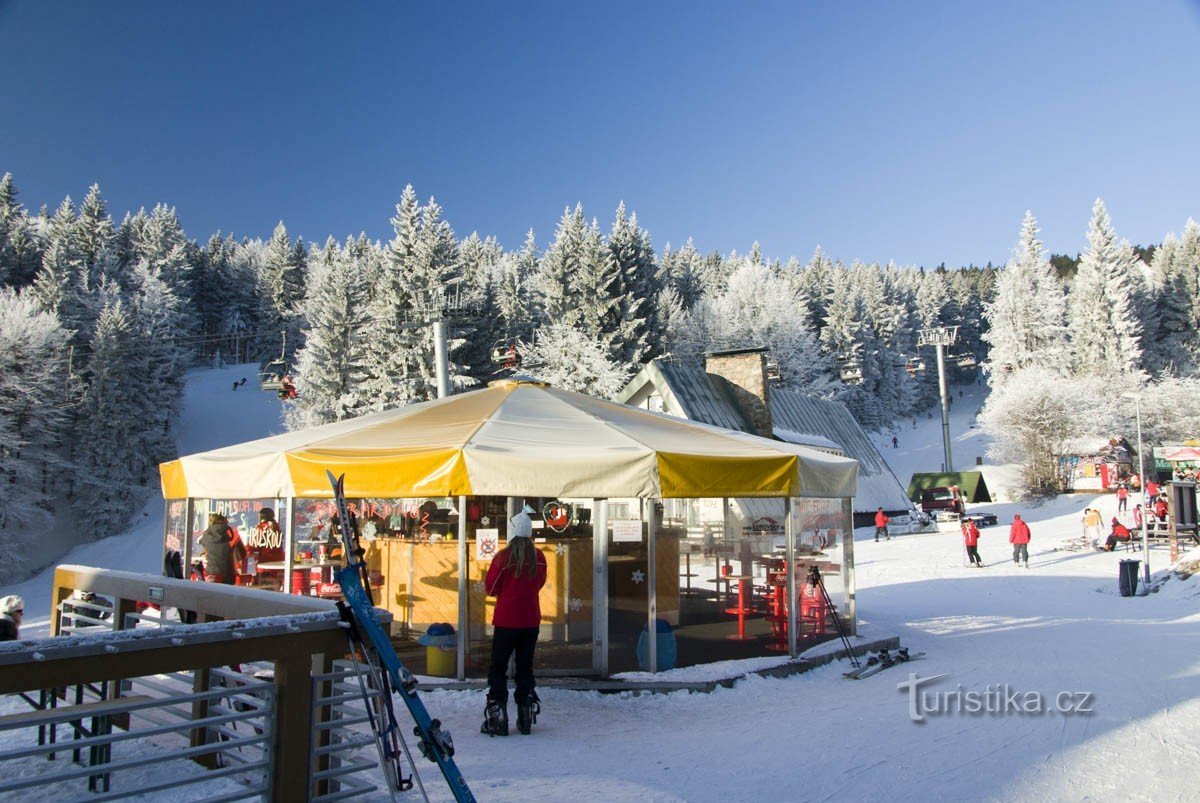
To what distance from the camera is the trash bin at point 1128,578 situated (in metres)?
16.4

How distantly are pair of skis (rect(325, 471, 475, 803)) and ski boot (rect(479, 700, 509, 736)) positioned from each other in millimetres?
2547

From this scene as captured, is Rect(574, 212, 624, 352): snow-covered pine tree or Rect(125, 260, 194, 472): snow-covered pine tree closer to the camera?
Rect(125, 260, 194, 472): snow-covered pine tree

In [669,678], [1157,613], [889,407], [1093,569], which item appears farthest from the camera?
[889,407]

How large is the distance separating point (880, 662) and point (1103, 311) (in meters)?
56.6

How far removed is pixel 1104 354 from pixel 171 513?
6073 cm

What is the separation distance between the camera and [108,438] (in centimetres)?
4134

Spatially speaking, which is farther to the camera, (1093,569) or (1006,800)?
(1093,569)

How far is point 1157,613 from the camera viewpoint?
1422 centimetres

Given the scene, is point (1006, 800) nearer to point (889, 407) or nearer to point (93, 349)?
point (93, 349)

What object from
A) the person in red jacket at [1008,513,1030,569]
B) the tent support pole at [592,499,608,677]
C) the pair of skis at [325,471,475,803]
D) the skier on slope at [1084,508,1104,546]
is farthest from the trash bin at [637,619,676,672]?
the skier on slope at [1084,508,1104,546]

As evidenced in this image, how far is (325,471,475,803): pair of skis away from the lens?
3457 mm

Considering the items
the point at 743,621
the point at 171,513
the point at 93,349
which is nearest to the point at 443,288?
the point at 93,349

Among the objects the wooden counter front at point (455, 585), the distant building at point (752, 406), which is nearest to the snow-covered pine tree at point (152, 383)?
the distant building at point (752, 406)

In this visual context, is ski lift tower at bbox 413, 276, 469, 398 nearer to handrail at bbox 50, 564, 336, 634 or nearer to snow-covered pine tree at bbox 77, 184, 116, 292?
handrail at bbox 50, 564, 336, 634
